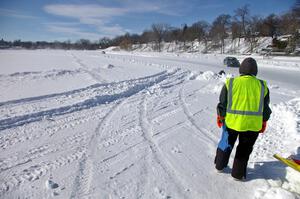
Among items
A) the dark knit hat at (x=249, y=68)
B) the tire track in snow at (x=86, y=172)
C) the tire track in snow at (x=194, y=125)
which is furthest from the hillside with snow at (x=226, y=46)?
the dark knit hat at (x=249, y=68)

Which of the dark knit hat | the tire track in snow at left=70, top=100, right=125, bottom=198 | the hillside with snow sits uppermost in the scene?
the hillside with snow

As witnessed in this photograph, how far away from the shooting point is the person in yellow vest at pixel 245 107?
3.49 metres

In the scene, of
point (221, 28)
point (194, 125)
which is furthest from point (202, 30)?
point (194, 125)

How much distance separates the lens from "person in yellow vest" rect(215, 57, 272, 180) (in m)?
3.49

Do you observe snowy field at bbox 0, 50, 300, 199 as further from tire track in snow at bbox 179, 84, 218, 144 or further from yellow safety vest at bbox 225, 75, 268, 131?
yellow safety vest at bbox 225, 75, 268, 131

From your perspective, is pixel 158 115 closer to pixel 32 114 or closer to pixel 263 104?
pixel 32 114

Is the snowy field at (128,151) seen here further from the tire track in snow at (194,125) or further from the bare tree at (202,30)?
the bare tree at (202,30)

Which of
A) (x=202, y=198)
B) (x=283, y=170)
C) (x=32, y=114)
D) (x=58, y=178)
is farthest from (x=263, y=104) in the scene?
(x=32, y=114)

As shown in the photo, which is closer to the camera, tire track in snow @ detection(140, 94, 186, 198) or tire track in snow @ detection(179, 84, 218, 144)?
tire track in snow @ detection(140, 94, 186, 198)

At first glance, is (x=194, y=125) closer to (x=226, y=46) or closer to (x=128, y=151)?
(x=128, y=151)

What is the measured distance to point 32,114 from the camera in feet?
24.0

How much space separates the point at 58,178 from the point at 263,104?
10.9ft

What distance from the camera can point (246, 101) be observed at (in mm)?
3498

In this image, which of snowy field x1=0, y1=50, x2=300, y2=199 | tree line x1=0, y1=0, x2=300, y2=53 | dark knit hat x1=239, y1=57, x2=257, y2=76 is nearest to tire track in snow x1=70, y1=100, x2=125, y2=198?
snowy field x1=0, y1=50, x2=300, y2=199
